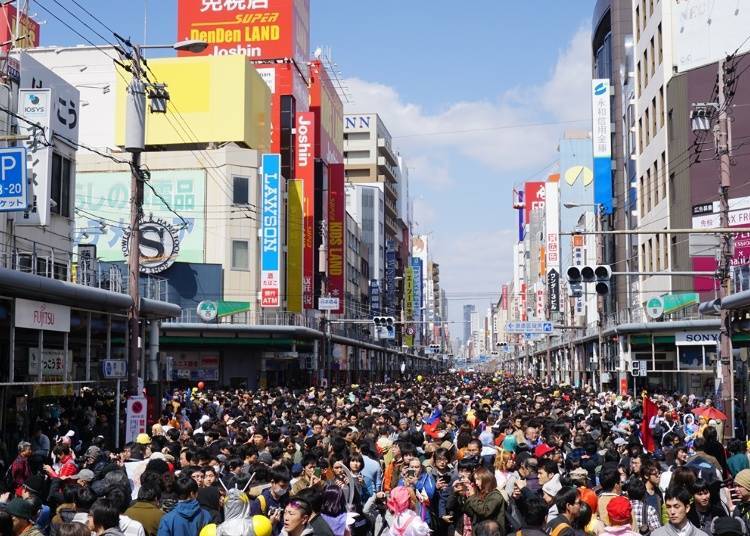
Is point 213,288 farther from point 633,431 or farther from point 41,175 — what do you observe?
point 633,431

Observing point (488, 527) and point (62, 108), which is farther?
point (62, 108)

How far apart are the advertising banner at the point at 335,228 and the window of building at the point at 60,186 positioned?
39093 mm

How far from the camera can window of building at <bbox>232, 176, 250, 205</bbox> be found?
56219 mm

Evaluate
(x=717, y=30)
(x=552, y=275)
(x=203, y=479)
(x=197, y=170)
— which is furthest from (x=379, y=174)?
(x=203, y=479)

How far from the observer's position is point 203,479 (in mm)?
9719

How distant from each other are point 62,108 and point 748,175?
2959 centimetres

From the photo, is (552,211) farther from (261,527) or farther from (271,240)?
(261,527)

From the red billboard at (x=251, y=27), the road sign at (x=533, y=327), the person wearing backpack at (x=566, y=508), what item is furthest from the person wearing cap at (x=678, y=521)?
the red billboard at (x=251, y=27)

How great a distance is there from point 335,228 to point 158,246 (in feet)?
65.2

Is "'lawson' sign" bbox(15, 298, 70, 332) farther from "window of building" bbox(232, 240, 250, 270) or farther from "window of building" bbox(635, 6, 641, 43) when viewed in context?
"window of building" bbox(635, 6, 641, 43)

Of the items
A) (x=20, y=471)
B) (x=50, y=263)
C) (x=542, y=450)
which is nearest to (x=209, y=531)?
(x=20, y=471)

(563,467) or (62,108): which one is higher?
(62,108)

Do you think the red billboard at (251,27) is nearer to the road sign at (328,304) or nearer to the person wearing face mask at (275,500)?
the road sign at (328,304)

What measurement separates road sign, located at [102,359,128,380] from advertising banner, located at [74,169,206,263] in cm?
3432
